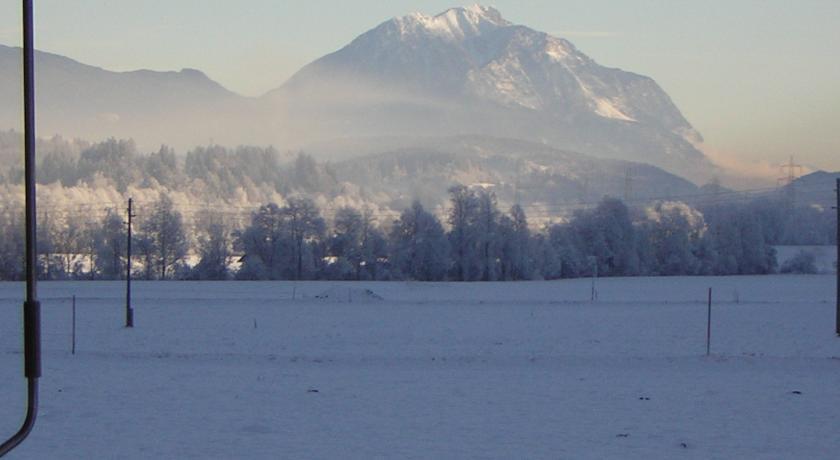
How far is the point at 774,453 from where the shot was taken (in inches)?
509

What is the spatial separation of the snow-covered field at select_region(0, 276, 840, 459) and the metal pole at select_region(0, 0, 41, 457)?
677 cm

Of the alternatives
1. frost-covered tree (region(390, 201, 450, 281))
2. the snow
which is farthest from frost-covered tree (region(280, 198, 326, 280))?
the snow

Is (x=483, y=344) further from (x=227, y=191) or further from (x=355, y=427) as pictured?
(x=227, y=191)

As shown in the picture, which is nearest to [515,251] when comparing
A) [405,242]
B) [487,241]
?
[487,241]

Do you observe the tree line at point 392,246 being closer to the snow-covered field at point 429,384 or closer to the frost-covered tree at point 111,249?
the frost-covered tree at point 111,249

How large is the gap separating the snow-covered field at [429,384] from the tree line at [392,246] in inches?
1370

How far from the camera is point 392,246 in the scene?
79312 mm

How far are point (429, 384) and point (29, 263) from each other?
1429 cm

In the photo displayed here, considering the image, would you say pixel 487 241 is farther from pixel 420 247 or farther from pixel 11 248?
pixel 11 248

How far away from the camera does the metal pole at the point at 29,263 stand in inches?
232

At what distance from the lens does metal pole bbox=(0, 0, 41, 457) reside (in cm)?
589

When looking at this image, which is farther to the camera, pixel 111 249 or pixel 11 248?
pixel 111 249

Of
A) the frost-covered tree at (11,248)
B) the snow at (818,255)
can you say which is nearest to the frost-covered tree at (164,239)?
the frost-covered tree at (11,248)

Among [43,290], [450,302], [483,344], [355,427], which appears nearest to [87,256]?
[43,290]
